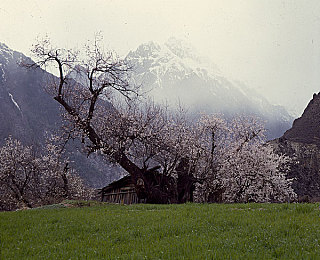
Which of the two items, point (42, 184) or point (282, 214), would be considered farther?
point (42, 184)

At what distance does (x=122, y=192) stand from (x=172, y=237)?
34.9 meters

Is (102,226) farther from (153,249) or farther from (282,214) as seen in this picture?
(282,214)

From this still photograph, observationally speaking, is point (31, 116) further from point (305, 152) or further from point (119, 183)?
point (305, 152)

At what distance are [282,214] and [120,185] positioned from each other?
35355 mm

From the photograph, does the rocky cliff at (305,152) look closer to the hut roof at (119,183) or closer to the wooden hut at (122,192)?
the wooden hut at (122,192)

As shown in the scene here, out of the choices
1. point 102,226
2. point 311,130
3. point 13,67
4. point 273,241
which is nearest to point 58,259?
point 102,226

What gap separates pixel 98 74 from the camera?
95.0 feet

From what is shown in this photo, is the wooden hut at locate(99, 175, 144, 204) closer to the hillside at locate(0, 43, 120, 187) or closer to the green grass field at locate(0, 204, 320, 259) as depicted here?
the green grass field at locate(0, 204, 320, 259)

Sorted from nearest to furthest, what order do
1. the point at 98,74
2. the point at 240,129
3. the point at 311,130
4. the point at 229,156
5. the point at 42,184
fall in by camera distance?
1. the point at 98,74
2. the point at 229,156
3. the point at 240,129
4. the point at 42,184
5. the point at 311,130

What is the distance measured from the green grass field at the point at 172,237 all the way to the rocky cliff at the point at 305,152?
110 ft

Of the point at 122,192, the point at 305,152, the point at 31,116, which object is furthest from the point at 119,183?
the point at 31,116

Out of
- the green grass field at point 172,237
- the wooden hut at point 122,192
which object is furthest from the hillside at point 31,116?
the green grass field at point 172,237

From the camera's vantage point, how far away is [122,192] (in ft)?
141

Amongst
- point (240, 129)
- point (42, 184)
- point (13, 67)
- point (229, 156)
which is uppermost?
point (13, 67)
